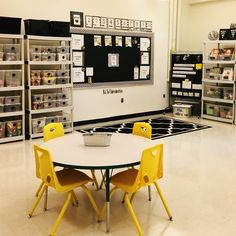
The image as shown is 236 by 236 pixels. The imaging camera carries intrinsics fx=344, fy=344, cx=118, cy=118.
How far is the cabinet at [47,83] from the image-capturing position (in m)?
→ 6.23

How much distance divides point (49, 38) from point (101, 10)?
5.67 ft

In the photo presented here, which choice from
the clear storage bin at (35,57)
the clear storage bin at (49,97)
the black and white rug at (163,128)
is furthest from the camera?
the black and white rug at (163,128)

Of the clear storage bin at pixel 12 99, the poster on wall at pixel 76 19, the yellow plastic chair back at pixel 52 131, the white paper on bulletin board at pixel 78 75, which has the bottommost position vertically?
the yellow plastic chair back at pixel 52 131

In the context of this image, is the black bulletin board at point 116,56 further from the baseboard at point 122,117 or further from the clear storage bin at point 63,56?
the baseboard at point 122,117

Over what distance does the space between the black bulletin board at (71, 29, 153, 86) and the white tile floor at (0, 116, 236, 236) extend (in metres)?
2.69

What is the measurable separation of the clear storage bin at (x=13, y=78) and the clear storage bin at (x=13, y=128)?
0.66 m

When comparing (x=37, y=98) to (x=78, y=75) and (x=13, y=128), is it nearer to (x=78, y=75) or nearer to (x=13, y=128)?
(x=13, y=128)

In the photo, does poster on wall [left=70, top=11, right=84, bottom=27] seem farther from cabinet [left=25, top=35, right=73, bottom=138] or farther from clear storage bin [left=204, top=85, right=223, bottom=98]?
clear storage bin [left=204, top=85, right=223, bottom=98]

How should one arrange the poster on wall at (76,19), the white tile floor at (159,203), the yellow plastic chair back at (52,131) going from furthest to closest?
the poster on wall at (76,19), the yellow plastic chair back at (52,131), the white tile floor at (159,203)

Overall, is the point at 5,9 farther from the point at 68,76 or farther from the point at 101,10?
the point at 101,10

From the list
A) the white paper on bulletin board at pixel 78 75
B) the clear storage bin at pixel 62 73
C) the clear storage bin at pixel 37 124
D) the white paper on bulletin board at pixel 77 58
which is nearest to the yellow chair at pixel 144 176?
the clear storage bin at pixel 37 124

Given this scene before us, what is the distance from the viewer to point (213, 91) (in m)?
8.20

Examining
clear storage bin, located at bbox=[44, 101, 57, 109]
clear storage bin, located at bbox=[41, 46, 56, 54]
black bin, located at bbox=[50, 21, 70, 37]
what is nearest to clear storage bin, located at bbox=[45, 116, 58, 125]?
clear storage bin, located at bbox=[44, 101, 57, 109]

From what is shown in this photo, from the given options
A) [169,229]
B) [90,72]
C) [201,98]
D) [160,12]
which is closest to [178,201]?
[169,229]
